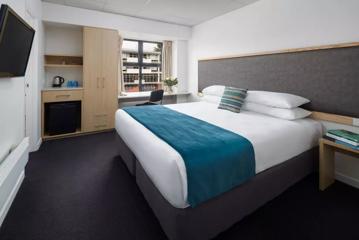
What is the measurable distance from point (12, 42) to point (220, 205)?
2.14 m

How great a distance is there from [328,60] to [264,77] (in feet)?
2.90

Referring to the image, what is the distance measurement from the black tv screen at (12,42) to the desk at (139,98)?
2.53m

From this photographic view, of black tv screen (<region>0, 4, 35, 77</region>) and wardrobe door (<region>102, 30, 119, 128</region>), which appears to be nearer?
black tv screen (<region>0, 4, 35, 77</region>)

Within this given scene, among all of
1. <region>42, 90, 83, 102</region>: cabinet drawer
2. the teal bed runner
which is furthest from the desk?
the teal bed runner

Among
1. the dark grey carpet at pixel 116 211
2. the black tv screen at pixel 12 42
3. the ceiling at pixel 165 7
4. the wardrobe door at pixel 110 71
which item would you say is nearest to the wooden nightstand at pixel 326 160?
the dark grey carpet at pixel 116 211

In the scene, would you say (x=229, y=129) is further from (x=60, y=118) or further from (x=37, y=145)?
(x=60, y=118)

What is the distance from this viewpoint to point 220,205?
4.83ft

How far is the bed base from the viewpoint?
133 cm

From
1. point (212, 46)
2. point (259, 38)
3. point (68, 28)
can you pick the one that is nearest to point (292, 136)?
point (259, 38)

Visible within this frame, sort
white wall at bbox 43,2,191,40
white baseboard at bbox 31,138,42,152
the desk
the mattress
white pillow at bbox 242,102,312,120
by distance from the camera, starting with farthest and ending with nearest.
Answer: the desk
white wall at bbox 43,2,191,40
white baseboard at bbox 31,138,42,152
white pillow at bbox 242,102,312,120
the mattress

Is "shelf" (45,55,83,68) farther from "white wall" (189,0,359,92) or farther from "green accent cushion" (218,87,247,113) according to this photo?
"green accent cushion" (218,87,247,113)

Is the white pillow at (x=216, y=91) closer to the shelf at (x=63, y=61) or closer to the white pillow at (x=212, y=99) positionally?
the white pillow at (x=212, y=99)

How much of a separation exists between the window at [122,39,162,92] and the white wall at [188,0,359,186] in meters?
1.67

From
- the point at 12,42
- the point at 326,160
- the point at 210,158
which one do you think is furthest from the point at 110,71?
the point at 326,160
